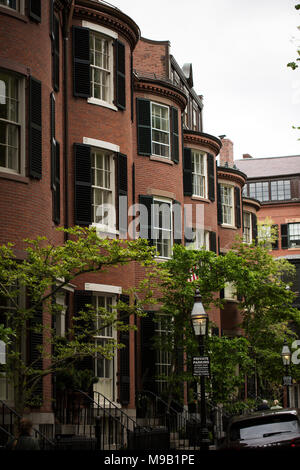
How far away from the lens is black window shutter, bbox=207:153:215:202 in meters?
33.9

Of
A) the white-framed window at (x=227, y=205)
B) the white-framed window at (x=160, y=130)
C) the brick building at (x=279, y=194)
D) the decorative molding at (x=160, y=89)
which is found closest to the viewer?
the decorative molding at (x=160, y=89)

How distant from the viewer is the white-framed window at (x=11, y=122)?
722 inches

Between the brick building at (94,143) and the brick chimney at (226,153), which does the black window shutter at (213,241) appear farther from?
the brick chimney at (226,153)

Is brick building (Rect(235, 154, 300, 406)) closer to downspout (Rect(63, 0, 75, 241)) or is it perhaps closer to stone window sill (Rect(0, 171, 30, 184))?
downspout (Rect(63, 0, 75, 241))

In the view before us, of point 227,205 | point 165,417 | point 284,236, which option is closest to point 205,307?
point 165,417

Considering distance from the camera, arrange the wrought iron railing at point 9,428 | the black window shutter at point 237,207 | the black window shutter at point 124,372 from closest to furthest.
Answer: the wrought iron railing at point 9,428
the black window shutter at point 124,372
the black window shutter at point 237,207

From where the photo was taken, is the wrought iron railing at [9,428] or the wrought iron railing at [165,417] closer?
the wrought iron railing at [9,428]

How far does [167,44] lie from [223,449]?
73.6ft

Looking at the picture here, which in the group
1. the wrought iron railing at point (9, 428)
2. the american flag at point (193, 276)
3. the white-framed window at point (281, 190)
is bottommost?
the wrought iron railing at point (9, 428)

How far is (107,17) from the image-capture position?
24656mm

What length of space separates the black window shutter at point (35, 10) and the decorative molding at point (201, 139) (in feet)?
44.6

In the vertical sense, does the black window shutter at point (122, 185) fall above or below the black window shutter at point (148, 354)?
above

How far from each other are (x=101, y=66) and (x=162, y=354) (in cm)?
969

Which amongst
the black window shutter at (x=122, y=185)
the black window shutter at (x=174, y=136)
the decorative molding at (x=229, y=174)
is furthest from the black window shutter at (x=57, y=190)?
the decorative molding at (x=229, y=174)
